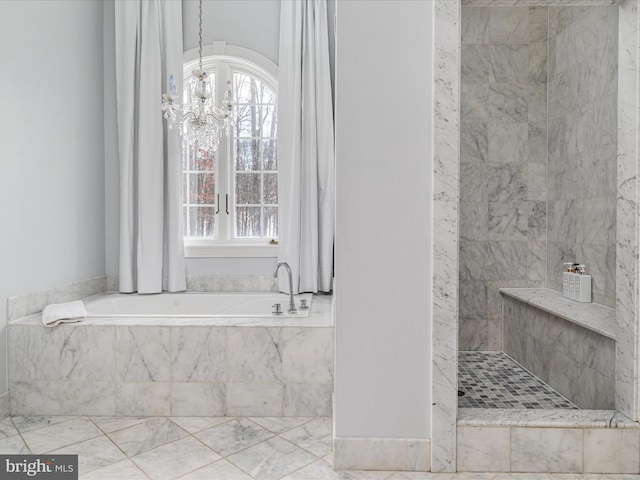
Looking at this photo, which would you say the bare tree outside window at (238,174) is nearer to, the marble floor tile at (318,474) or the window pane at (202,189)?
the window pane at (202,189)

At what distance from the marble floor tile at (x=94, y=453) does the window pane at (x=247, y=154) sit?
86.7 inches

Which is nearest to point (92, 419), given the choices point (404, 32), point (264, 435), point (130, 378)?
point (130, 378)

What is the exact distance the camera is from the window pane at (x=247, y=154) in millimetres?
3604

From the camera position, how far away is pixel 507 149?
3.30 meters

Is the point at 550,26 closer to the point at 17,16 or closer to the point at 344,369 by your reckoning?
the point at 344,369

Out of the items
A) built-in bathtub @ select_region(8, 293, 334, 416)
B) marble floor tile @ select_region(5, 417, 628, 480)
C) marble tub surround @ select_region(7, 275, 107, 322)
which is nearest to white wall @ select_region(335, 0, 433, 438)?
marble floor tile @ select_region(5, 417, 628, 480)

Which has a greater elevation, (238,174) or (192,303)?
(238,174)

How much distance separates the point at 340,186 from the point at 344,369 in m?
0.78

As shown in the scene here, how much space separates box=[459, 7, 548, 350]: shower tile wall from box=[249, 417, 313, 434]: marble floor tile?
1.55 meters

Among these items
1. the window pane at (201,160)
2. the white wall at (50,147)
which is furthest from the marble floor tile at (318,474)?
the window pane at (201,160)

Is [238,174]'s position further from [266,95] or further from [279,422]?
[279,422]

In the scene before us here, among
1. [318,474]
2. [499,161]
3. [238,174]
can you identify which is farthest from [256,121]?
[318,474]

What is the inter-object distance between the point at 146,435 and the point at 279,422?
67 centimetres

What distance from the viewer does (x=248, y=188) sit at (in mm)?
3617
